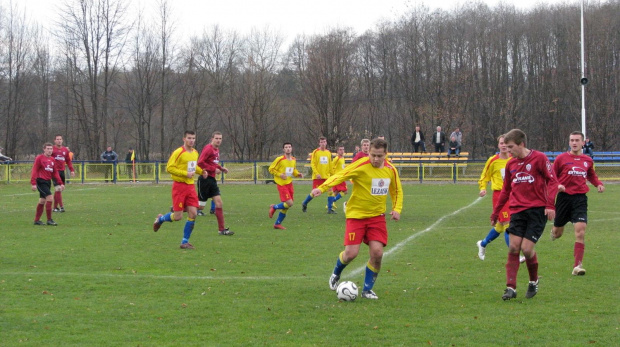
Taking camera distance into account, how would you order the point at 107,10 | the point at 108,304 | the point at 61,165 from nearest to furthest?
1. the point at 108,304
2. the point at 61,165
3. the point at 107,10

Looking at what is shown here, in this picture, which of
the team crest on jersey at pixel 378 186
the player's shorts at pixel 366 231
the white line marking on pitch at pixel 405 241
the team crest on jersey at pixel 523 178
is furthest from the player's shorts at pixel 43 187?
the team crest on jersey at pixel 523 178

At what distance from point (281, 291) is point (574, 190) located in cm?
444

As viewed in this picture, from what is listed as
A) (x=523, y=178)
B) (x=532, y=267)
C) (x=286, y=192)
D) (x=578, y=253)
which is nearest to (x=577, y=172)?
(x=578, y=253)

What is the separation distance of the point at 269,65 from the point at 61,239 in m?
39.0

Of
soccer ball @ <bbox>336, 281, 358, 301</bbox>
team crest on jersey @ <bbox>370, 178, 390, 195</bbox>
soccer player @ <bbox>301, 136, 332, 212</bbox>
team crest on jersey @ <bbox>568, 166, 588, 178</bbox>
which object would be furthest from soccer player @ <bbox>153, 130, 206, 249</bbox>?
soccer player @ <bbox>301, 136, 332, 212</bbox>

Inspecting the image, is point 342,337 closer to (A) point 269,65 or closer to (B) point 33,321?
(B) point 33,321

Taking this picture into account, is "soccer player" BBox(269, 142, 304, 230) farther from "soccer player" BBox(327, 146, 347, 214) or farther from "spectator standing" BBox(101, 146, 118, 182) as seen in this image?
"spectator standing" BBox(101, 146, 118, 182)

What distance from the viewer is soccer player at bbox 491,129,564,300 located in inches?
287

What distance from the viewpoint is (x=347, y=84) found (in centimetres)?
4559

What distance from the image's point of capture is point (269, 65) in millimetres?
50344

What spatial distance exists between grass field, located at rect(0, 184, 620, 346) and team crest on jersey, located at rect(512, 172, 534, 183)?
4.32 feet

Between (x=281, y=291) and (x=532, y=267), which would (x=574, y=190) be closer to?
(x=532, y=267)

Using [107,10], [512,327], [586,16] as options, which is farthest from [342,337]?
[586,16]

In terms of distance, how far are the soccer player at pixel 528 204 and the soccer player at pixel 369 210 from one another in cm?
Result: 138
